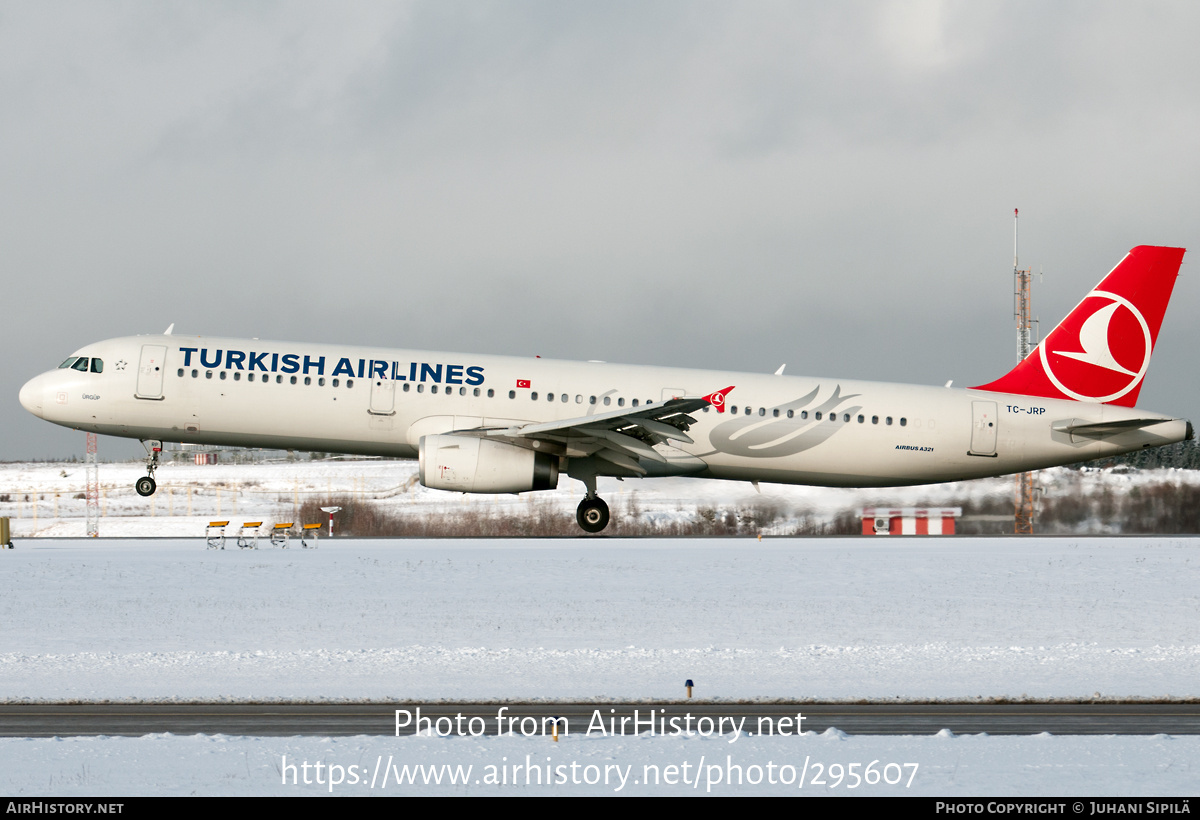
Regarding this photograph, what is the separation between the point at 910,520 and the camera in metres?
38.7

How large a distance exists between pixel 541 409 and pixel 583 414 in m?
1.03

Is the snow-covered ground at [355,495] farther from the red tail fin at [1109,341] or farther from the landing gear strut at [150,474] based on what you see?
the landing gear strut at [150,474]

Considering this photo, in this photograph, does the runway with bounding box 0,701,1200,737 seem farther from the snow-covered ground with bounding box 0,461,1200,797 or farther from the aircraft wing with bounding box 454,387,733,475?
the aircraft wing with bounding box 454,387,733,475

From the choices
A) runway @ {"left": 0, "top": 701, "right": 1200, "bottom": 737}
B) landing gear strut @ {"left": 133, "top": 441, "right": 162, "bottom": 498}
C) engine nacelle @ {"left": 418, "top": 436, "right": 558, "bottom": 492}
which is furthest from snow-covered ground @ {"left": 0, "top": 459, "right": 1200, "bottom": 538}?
runway @ {"left": 0, "top": 701, "right": 1200, "bottom": 737}

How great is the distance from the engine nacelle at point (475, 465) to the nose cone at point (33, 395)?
954 cm

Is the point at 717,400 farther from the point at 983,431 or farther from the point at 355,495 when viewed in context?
the point at 355,495

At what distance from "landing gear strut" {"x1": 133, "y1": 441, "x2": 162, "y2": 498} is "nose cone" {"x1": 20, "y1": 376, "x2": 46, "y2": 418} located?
8.45ft

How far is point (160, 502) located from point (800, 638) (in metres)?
52.2

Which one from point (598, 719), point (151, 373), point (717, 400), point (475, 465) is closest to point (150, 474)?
point (151, 373)

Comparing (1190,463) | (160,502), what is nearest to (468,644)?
(1190,463)

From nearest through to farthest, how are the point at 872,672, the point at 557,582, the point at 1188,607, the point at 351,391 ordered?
the point at 872,672
the point at 1188,607
the point at 557,582
the point at 351,391

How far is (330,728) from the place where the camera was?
11602 millimetres

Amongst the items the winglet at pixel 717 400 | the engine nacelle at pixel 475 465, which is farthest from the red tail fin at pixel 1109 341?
the engine nacelle at pixel 475 465

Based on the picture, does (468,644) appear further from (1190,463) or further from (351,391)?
(1190,463)
